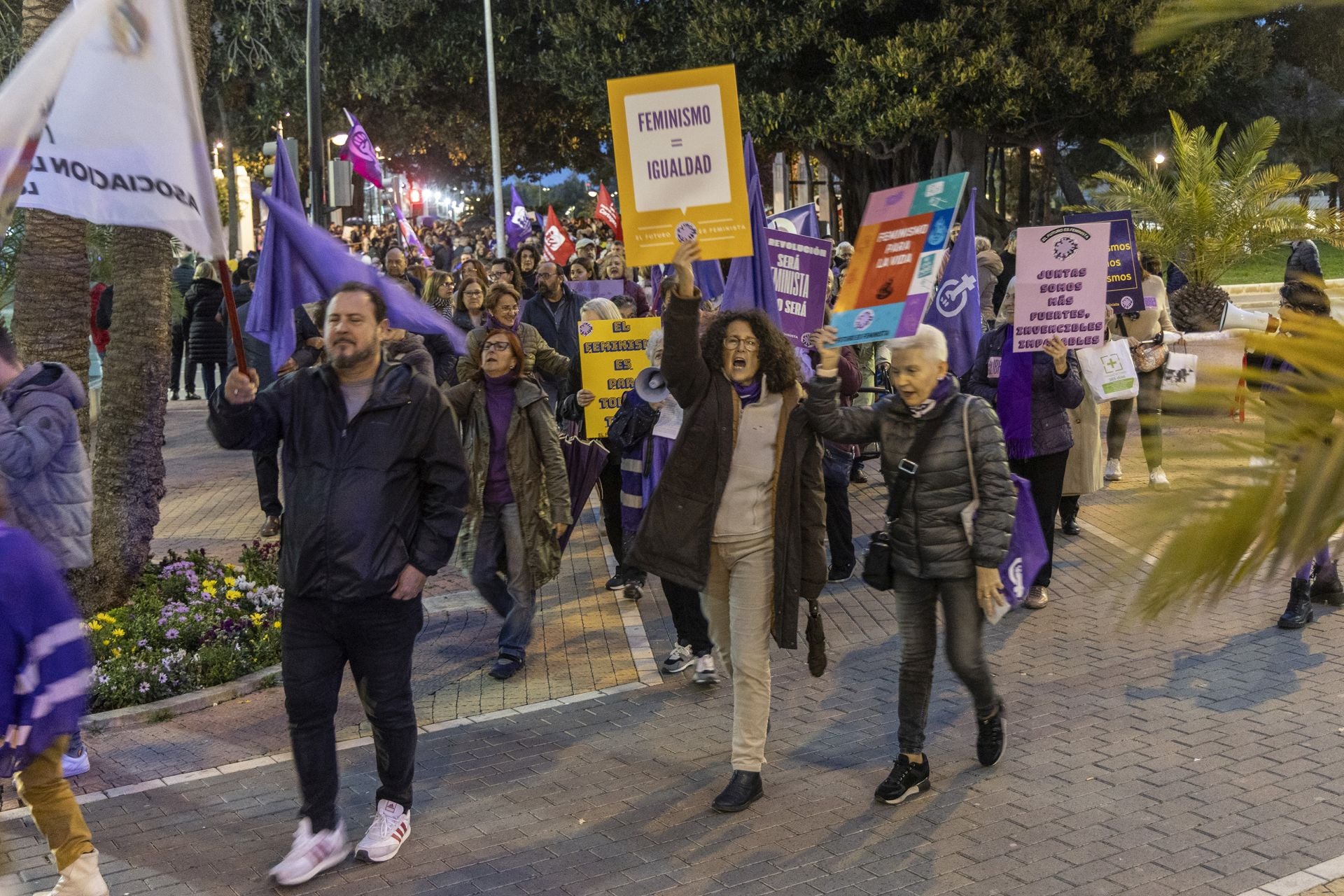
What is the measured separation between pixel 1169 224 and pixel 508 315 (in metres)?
8.54

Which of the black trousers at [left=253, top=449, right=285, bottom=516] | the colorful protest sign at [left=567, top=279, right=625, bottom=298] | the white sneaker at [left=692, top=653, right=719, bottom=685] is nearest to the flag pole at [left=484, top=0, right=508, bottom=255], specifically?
the colorful protest sign at [left=567, top=279, right=625, bottom=298]

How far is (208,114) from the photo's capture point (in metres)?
32.0

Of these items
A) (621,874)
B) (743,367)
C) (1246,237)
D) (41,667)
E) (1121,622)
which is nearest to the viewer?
(1121,622)

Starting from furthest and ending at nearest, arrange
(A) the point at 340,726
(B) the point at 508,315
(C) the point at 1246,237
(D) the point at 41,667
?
(C) the point at 1246,237 → (B) the point at 508,315 → (A) the point at 340,726 → (D) the point at 41,667

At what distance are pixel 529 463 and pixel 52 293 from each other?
292 cm

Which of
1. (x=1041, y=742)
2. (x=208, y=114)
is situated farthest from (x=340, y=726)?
(x=208, y=114)

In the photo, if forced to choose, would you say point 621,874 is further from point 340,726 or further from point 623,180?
point 623,180

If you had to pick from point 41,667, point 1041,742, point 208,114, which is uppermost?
point 208,114

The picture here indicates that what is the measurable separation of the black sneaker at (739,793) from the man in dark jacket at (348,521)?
4.13 ft

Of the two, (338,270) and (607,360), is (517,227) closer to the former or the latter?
(607,360)

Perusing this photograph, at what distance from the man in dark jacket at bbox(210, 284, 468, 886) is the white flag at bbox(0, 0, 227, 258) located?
2.16ft

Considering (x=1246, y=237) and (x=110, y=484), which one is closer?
(x=110, y=484)

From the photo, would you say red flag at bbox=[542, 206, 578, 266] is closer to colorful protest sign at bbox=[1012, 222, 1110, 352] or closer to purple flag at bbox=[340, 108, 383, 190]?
purple flag at bbox=[340, 108, 383, 190]

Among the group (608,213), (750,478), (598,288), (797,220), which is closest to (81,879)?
(750,478)
